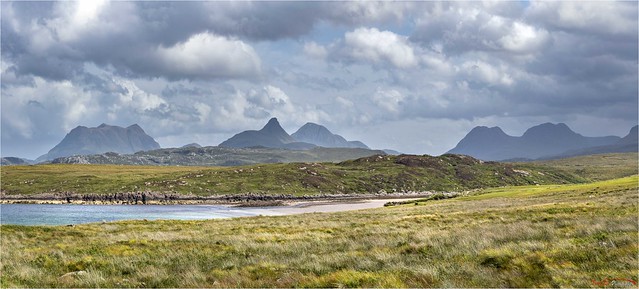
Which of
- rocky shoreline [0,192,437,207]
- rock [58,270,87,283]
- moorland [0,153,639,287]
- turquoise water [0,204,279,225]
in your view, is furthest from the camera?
rocky shoreline [0,192,437,207]

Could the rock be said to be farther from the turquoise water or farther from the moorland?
the turquoise water

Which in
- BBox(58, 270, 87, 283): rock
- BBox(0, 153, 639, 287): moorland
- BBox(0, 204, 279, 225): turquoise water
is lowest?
BBox(0, 204, 279, 225): turquoise water

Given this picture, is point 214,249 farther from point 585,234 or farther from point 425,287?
point 585,234

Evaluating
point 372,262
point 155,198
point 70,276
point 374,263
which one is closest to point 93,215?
point 155,198

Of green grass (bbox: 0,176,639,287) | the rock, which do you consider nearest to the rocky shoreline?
green grass (bbox: 0,176,639,287)

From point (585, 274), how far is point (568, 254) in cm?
271

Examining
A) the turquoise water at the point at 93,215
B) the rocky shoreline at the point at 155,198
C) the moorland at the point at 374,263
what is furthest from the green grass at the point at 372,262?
the rocky shoreline at the point at 155,198

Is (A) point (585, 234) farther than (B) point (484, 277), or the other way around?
(A) point (585, 234)

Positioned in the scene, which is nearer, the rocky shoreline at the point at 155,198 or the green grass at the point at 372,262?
the green grass at the point at 372,262

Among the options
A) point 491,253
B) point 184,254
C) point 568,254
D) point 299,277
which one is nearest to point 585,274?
point 568,254

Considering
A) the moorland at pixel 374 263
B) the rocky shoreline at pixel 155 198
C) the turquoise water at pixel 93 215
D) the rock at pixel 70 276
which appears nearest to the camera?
the moorland at pixel 374 263

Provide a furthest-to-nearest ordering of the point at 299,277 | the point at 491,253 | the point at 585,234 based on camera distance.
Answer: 1. the point at 585,234
2. the point at 491,253
3. the point at 299,277

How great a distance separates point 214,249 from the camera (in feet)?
83.4

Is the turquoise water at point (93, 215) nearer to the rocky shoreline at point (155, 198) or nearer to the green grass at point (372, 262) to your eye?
the rocky shoreline at point (155, 198)
